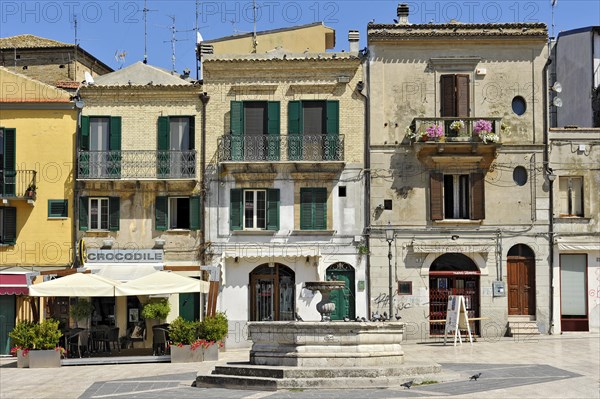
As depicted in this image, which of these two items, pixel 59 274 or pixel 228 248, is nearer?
pixel 59 274

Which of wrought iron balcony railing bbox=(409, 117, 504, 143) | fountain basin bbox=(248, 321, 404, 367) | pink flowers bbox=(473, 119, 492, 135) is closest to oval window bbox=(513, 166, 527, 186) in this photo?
wrought iron balcony railing bbox=(409, 117, 504, 143)

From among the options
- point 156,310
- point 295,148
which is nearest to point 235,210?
point 295,148

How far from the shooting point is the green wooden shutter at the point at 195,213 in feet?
120

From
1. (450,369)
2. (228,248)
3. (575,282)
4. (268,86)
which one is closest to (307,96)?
(268,86)

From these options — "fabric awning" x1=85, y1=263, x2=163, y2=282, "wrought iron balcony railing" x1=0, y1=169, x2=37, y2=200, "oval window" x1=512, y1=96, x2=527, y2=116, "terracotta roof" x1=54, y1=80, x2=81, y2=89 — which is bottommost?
"fabric awning" x1=85, y1=263, x2=163, y2=282

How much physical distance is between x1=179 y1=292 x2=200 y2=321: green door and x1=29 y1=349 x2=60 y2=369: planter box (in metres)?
7.89

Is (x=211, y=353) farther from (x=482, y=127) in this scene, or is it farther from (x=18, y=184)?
(x=482, y=127)

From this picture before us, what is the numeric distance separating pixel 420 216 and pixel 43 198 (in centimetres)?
1354

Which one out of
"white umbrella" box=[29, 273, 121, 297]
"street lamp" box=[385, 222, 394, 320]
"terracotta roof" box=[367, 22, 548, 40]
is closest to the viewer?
"white umbrella" box=[29, 273, 121, 297]

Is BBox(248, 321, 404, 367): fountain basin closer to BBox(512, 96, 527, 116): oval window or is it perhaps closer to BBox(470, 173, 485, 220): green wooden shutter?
BBox(470, 173, 485, 220): green wooden shutter

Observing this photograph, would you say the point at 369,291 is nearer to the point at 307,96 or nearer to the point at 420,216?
the point at 420,216

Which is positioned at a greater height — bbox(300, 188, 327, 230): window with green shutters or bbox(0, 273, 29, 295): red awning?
bbox(300, 188, 327, 230): window with green shutters

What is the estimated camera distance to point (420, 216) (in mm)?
36438

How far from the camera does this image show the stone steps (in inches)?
822
